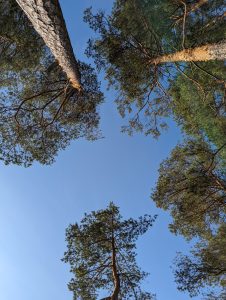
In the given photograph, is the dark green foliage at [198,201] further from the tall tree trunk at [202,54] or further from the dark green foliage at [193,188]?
the tall tree trunk at [202,54]

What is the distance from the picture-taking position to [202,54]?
34.8 ft

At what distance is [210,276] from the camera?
15656 millimetres

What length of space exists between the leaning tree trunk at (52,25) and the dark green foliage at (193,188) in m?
7.65

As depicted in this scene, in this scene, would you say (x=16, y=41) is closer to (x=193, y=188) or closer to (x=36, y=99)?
(x=36, y=99)

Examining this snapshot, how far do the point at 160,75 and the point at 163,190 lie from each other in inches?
216

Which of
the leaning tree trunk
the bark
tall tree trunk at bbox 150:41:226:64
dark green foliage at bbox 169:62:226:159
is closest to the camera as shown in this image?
the leaning tree trunk

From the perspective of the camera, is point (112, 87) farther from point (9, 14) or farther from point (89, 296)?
point (89, 296)

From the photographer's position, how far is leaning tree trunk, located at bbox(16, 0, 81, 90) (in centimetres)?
737

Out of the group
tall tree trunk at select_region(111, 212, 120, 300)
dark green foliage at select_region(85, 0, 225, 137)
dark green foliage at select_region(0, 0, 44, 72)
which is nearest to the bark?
dark green foliage at select_region(85, 0, 225, 137)

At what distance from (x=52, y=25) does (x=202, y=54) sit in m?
4.90

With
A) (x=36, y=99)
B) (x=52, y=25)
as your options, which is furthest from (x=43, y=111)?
(x=52, y=25)

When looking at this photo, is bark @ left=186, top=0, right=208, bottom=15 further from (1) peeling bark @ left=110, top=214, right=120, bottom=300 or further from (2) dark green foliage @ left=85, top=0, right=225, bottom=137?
(1) peeling bark @ left=110, top=214, right=120, bottom=300

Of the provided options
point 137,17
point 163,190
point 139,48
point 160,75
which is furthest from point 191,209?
point 137,17

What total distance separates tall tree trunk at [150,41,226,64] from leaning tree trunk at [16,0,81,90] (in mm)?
3863
